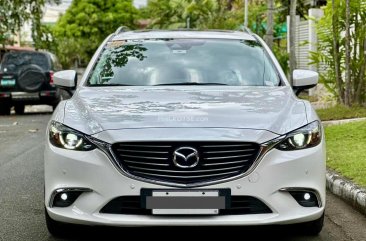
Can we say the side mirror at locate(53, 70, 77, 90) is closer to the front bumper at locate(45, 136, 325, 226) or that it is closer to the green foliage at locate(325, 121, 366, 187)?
the front bumper at locate(45, 136, 325, 226)

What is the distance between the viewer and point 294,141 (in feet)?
14.8

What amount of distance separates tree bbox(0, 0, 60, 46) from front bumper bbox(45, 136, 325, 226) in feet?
72.2

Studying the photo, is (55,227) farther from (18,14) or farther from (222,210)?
(18,14)

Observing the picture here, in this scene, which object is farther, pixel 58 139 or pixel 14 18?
pixel 14 18

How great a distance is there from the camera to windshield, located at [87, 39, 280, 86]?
5.70 metres

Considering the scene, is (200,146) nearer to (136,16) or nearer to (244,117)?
(244,117)

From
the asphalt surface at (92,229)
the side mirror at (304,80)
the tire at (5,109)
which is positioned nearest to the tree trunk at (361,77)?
the asphalt surface at (92,229)

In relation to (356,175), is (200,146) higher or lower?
higher

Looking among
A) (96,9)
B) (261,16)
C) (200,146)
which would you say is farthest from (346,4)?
(96,9)

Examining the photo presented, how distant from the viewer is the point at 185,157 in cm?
434

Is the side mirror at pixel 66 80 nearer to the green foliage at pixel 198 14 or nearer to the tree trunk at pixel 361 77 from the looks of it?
the tree trunk at pixel 361 77

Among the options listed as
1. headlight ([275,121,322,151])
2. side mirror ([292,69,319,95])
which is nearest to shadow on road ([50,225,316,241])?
headlight ([275,121,322,151])


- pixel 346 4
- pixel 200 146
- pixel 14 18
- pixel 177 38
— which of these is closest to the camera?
pixel 200 146

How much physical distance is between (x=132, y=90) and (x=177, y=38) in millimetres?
1110
